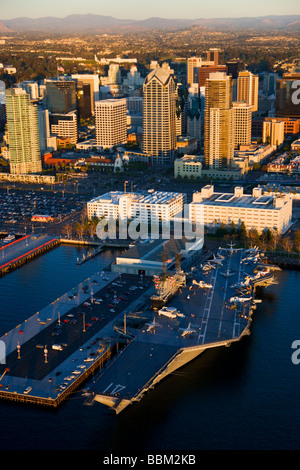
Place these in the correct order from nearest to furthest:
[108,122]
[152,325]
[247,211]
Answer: [152,325] < [247,211] < [108,122]

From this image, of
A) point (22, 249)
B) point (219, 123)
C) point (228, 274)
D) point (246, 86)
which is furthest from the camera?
point (246, 86)

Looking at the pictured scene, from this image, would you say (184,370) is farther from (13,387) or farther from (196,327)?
(13,387)

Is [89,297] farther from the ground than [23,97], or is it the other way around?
[23,97]

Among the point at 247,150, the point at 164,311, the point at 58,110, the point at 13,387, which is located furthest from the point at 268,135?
the point at 13,387

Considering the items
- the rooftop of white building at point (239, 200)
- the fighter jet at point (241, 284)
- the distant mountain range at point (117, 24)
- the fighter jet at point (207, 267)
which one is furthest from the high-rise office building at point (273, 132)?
the distant mountain range at point (117, 24)

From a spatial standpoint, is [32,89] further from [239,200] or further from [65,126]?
[239,200]

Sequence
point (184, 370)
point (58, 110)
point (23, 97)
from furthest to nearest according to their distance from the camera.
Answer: point (58, 110) < point (23, 97) < point (184, 370)

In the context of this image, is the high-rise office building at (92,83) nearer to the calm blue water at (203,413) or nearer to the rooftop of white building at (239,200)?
the rooftop of white building at (239,200)

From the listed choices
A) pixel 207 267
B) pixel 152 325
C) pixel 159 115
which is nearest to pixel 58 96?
pixel 159 115
